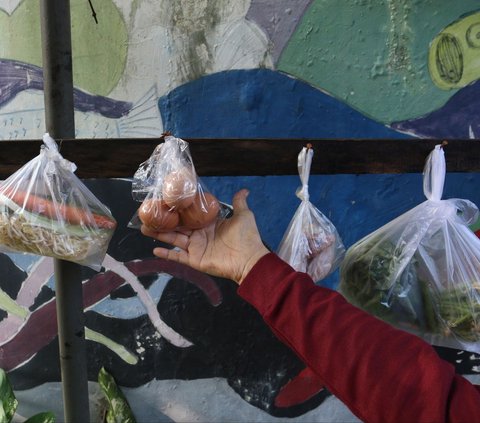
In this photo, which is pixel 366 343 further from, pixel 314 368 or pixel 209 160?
pixel 209 160

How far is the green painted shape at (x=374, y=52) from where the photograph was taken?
201 centimetres

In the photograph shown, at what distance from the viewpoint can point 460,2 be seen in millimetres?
2016

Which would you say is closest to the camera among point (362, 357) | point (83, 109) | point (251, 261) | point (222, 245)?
point (362, 357)

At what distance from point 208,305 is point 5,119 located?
1325 mm

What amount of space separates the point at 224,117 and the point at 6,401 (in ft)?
5.23

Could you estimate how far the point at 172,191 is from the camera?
1.09 meters

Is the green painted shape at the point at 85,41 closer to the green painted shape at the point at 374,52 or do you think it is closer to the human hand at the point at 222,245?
the green painted shape at the point at 374,52

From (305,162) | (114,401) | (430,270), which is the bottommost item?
(114,401)

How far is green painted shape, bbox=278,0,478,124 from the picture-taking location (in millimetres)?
2012

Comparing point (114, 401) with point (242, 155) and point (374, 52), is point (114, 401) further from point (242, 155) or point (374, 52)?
point (374, 52)

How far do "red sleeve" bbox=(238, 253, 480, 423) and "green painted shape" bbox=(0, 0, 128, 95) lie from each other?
59.7 inches

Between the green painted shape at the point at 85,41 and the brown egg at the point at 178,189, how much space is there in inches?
46.7

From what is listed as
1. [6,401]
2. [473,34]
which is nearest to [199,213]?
[6,401]

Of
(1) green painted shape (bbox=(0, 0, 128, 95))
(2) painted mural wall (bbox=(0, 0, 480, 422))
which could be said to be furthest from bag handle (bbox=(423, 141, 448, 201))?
(1) green painted shape (bbox=(0, 0, 128, 95))
